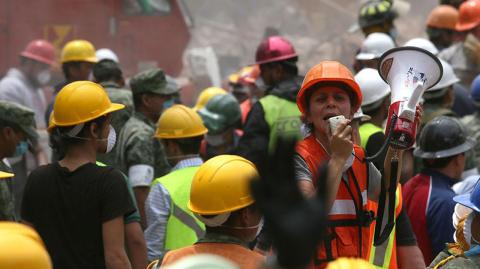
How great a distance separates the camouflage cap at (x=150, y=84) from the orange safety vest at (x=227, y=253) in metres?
3.63

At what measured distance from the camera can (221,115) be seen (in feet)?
28.1

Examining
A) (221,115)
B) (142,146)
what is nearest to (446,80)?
(221,115)

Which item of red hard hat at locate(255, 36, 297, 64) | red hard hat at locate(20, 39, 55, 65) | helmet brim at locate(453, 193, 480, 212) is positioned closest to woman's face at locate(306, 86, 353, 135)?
helmet brim at locate(453, 193, 480, 212)

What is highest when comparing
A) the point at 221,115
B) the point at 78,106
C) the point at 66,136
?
the point at 78,106

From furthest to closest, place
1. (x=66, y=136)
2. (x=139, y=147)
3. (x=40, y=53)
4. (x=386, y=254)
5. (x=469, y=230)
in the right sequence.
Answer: (x=40, y=53) < (x=139, y=147) < (x=66, y=136) < (x=386, y=254) < (x=469, y=230)

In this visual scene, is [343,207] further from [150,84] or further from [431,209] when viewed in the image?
[150,84]

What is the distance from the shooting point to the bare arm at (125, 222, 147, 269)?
494 cm

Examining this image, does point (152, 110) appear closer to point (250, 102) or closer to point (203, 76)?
point (250, 102)

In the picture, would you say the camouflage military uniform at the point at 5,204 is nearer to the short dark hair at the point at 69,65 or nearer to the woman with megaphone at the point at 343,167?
the woman with megaphone at the point at 343,167

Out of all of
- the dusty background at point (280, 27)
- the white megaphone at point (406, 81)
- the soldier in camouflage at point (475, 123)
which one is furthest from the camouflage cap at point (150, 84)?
the dusty background at point (280, 27)

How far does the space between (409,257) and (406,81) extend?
3.15ft

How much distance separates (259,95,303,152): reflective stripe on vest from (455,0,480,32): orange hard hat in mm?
3415

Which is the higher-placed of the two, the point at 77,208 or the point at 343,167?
the point at 343,167

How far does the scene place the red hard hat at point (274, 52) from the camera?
7.78m
